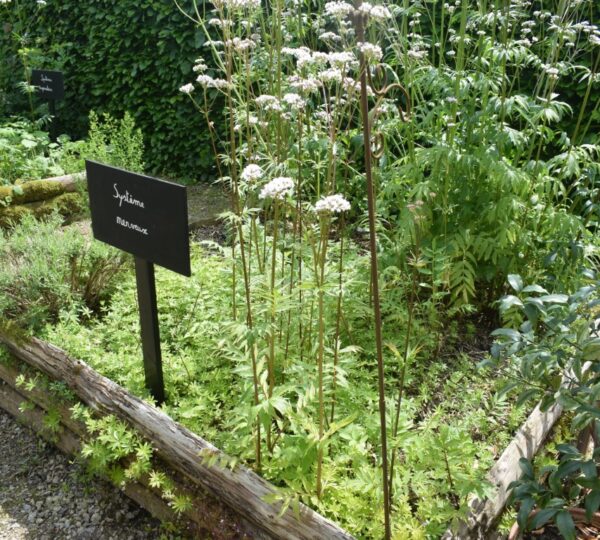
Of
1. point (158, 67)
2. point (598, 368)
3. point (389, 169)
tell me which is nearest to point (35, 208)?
point (158, 67)

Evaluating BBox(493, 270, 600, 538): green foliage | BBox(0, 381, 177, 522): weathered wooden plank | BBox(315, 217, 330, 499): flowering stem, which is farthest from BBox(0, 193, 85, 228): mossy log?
BBox(493, 270, 600, 538): green foliage

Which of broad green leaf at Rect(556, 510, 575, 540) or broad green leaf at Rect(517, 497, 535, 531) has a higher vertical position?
broad green leaf at Rect(556, 510, 575, 540)

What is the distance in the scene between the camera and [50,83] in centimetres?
628

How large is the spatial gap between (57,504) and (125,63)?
5620 millimetres

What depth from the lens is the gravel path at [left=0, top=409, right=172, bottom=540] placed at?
266 centimetres

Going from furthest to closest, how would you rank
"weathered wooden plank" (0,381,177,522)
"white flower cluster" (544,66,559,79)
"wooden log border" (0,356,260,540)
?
"white flower cluster" (544,66,559,79) < "weathered wooden plank" (0,381,177,522) < "wooden log border" (0,356,260,540)

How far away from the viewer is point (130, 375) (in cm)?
291

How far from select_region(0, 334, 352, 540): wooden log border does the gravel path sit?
35 centimetres

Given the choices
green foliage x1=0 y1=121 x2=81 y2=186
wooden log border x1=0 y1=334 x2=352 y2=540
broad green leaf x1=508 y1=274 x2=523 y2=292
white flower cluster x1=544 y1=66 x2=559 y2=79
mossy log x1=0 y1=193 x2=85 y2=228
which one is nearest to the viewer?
wooden log border x1=0 y1=334 x2=352 y2=540

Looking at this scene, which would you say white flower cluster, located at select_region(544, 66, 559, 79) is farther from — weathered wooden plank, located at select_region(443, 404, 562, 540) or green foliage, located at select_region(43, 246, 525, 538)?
weathered wooden plank, located at select_region(443, 404, 562, 540)

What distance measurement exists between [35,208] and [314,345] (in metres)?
3.61

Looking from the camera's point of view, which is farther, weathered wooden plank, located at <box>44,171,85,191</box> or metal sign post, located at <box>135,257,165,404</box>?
weathered wooden plank, located at <box>44,171,85,191</box>

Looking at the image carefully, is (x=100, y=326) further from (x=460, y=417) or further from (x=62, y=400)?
(x=460, y=417)

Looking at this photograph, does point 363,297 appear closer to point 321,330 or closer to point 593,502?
point 321,330
